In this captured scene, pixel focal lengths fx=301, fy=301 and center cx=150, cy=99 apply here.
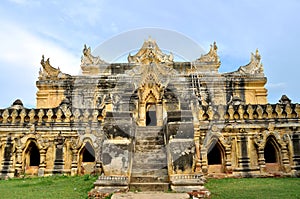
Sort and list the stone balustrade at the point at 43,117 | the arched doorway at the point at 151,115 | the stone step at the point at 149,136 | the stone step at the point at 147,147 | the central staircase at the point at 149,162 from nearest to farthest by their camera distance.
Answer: the central staircase at the point at 149,162
the stone step at the point at 147,147
the stone step at the point at 149,136
the stone balustrade at the point at 43,117
the arched doorway at the point at 151,115

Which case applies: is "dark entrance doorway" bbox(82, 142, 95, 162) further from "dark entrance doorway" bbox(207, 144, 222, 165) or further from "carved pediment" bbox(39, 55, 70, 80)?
"carved pediment" bbox(39, 55, 70, 80)

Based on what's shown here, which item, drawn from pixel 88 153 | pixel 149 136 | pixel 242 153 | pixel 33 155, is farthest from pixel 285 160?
pixel 33 155

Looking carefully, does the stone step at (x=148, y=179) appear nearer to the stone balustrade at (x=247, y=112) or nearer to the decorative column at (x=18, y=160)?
the stone balustrade at (x=247, y=112)

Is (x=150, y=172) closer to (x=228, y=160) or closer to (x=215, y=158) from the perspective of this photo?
(x=228, y=160)

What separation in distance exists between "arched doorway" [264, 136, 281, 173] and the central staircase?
6.83 m

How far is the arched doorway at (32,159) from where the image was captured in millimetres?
16672

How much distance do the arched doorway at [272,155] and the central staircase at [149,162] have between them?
22.4 ft

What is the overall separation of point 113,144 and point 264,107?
1030 cm

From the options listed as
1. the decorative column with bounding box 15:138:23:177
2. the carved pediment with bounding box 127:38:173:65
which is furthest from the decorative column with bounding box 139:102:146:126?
the carved pediment with bounding box 127:38:173:65

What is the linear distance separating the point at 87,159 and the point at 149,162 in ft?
22.3

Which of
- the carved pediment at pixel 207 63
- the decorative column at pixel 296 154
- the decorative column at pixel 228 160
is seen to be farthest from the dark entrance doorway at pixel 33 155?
the carved pediment at pixel 207 63

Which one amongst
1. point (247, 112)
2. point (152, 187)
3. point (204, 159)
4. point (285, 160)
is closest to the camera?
point (152, 187)

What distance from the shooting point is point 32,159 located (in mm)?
17234

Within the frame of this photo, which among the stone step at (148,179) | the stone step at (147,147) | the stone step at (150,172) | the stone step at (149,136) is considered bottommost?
the stone step at (148,179)
